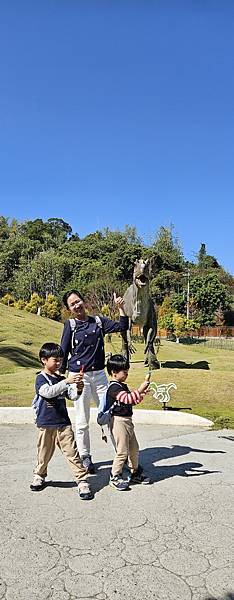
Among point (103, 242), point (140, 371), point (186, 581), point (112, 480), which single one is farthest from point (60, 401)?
point (103, 242)

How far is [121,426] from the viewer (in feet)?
14.3

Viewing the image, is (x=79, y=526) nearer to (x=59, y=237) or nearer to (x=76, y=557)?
(x=76, y=557)

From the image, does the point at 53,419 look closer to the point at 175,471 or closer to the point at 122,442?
the point at 122,442

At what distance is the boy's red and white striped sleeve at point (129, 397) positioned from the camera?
4129 mm

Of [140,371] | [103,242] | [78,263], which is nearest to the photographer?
[140,371]

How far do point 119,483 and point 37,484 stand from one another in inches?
27.7

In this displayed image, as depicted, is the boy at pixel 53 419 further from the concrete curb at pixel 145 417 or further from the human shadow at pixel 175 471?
the concrete curb at pixel 145 417

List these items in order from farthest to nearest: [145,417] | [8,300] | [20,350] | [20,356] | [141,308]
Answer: [8,300] → [20,350] → [20,356] → [141,308] → [145,417]

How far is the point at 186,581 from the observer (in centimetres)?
285

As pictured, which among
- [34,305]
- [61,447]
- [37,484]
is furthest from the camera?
[34,305]

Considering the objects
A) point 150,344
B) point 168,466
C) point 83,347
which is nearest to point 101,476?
point 168,466

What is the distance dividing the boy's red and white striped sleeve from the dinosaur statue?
6.32 m

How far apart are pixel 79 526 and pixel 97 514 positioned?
257 millimetres

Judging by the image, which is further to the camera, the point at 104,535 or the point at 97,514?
the point at 97,514
